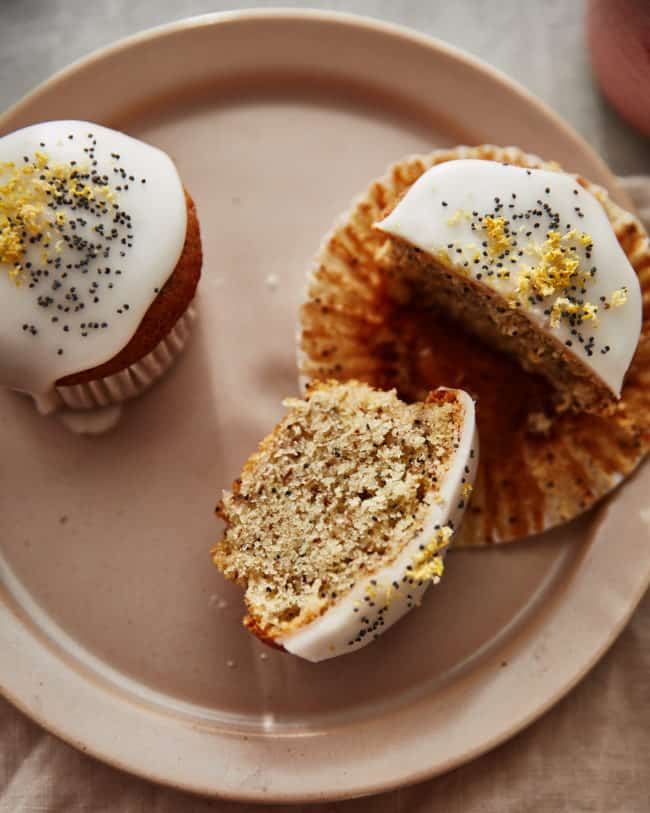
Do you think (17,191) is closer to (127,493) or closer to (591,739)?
(127,493)

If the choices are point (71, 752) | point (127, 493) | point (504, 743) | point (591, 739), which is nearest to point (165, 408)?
point (127, 493)

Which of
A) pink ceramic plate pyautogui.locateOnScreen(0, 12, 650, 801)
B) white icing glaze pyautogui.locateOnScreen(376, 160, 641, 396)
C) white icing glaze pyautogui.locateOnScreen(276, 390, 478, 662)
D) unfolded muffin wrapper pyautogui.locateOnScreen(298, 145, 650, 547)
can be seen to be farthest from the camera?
unfolded muffin wrapper pyautogui.locateOnScreen(298, 145, 650, 547)

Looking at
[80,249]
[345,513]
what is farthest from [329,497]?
[80,249]

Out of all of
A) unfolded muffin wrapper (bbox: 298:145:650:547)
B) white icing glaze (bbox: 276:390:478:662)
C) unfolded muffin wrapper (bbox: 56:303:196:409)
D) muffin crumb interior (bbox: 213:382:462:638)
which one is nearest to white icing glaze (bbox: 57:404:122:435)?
unfolded muffin wrapper (bbox: 56:303:196:409)

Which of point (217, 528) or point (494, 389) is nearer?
point (217, 528)

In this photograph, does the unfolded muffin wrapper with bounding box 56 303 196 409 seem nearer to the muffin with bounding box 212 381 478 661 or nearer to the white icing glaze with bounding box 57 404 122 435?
the white icing glaze with bounding box 57 404 122 435

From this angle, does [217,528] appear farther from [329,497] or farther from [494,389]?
[494,389]
